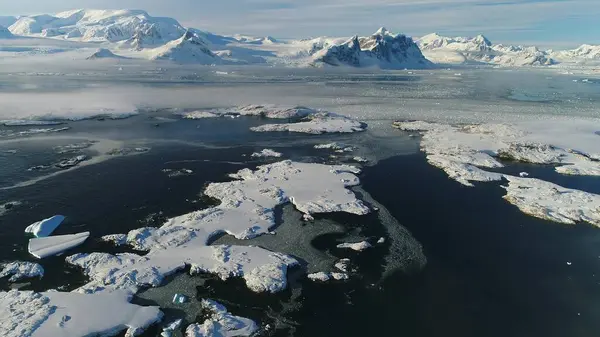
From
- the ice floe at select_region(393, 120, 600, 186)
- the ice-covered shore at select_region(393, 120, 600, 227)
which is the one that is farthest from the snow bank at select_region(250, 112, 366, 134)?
the ice floe at select_region(393, 120, 600, 186)

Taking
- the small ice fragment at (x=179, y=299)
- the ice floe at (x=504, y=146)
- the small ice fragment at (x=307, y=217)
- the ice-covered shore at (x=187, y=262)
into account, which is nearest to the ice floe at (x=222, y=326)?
the ice-covered shore at (x=187, y=262)

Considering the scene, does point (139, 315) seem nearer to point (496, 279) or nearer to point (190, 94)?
point (496, 279)

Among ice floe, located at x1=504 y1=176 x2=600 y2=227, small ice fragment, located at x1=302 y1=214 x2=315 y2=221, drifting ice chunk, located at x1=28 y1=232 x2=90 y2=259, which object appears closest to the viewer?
drifting ice chunk, located at x1=28 y1=232 x2=90 y2=259

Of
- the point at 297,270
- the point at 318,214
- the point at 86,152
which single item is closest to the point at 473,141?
the point at 318,214

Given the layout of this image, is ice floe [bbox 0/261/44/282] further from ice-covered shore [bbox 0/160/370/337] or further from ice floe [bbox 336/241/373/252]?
ice floe [bbox 336/241/373/252]

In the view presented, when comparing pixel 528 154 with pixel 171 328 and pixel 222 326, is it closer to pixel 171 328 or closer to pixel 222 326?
pixel 222 326

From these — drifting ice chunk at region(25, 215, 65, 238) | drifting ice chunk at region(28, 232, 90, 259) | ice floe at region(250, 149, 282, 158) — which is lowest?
drifting ice chunk at region(28, 232, 90, 259)
